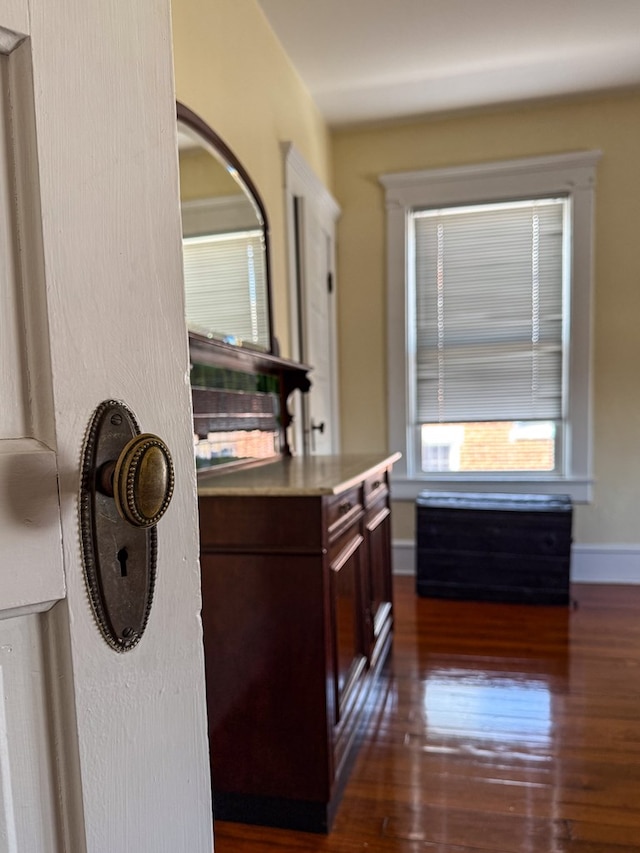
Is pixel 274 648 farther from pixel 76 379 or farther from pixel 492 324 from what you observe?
pixel 492 324

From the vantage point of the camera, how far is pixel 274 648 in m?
1.47

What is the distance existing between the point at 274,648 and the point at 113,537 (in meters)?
1.11

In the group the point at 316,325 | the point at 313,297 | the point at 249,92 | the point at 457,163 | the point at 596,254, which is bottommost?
the point at 316,325

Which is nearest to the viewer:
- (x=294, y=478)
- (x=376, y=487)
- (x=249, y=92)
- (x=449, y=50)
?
(x=294, y=478)

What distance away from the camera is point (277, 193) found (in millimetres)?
2633

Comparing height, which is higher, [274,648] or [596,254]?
[596,254]

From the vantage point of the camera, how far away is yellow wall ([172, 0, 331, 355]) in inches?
73.6

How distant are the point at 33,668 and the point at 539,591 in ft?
10.1

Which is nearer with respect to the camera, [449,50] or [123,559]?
[123,559]

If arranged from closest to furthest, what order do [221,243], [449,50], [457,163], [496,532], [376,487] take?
1. [221,243]
2. [376,487]
3. [449,50]
4. [496,532]
5. [457,163]

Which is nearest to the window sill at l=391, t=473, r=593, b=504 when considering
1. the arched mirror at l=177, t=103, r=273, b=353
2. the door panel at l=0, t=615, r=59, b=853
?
the arched mirror at l=177, t=103, r=273, b=353

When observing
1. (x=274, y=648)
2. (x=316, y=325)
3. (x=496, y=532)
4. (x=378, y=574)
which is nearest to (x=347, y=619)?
(x=274, y=648)

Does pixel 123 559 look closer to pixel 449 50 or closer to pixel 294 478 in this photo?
pixel 294 478

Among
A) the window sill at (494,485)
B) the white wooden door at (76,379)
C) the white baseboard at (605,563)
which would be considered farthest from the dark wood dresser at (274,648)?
the white baseboard at (605,563)
